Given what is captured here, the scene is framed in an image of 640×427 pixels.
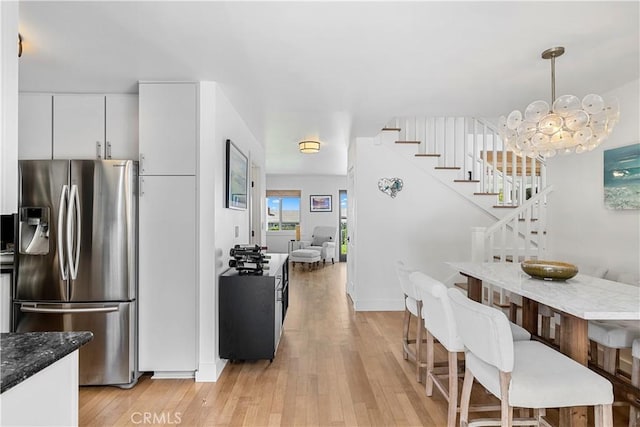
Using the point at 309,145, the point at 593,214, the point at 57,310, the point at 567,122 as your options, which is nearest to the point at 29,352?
the point at 57,310

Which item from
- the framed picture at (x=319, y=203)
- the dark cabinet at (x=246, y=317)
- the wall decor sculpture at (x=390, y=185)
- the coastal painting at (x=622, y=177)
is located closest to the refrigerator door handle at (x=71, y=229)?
the dark cabinet at (x=246, y=317)

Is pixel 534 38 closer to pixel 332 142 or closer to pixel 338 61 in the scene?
pixel 338 61

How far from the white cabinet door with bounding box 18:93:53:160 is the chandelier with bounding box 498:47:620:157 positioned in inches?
146

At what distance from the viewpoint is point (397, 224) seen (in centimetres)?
495

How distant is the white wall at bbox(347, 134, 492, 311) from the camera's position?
4.90 metres

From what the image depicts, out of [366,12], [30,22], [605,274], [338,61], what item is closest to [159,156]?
[30,22]

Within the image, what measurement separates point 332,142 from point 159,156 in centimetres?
312

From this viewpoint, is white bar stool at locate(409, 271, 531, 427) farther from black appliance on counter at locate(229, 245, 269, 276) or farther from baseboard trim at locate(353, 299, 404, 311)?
baseboard trim at locate(353, 299, 404, 311)

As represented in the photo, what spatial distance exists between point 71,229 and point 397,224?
3.69 m

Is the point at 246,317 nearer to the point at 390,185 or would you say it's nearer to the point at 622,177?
the point at 390,185

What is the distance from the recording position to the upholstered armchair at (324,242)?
945 cm

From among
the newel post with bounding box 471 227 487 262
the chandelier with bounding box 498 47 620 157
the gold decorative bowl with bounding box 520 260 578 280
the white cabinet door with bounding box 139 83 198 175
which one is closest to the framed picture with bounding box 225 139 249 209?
the white cabinet door with bounding box 139 83 198 175

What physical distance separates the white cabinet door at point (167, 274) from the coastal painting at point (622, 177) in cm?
361

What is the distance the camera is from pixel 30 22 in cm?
201
